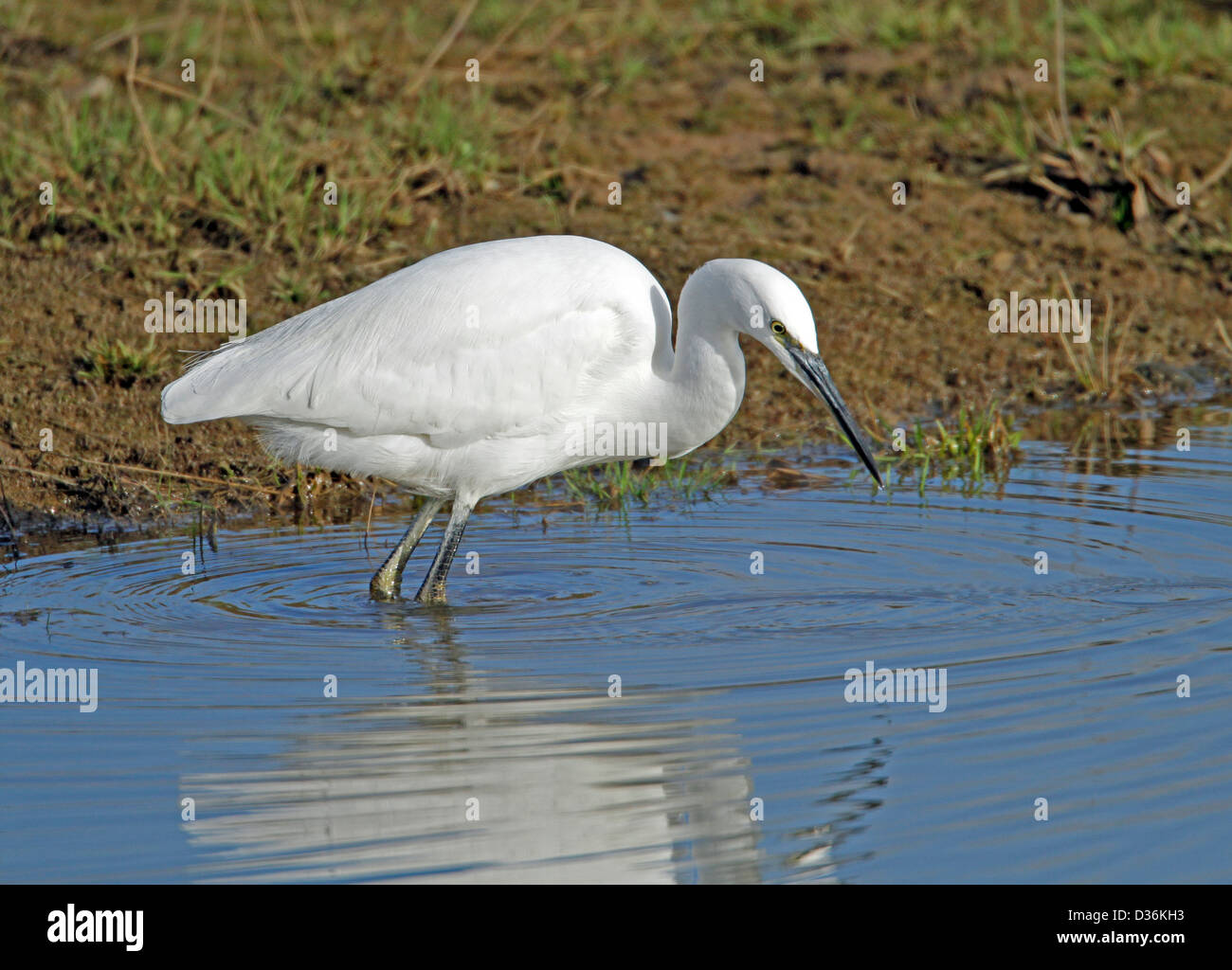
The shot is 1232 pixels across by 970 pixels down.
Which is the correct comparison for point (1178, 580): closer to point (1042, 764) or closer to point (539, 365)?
point (1042, 764)

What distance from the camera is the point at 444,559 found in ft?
19.6

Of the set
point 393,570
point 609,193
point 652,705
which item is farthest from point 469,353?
point 609,193

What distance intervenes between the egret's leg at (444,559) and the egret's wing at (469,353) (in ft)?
1.13

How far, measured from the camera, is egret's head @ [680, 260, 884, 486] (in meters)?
5.46

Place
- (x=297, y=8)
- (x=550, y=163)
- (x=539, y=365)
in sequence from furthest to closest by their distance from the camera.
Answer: (x=297, y=8) < (x=550, y=163) < (x=539, y=365)

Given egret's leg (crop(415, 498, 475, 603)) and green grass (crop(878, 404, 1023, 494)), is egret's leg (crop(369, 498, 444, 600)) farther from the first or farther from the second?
green grass (crop(878, 404, 1023, 494))

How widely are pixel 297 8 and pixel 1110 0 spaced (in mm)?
5412

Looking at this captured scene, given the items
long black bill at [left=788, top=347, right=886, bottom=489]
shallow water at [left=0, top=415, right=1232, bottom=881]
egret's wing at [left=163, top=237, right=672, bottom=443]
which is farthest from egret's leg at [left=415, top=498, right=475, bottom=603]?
long black bill at [left=788, top=347, right=886, bottom=489]

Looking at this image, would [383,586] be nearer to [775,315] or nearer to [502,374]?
[502,374]

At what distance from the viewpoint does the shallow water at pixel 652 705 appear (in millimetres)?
3881

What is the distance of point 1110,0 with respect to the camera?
1198cm

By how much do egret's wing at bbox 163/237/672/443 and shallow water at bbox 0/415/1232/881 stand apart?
2.07 feet
